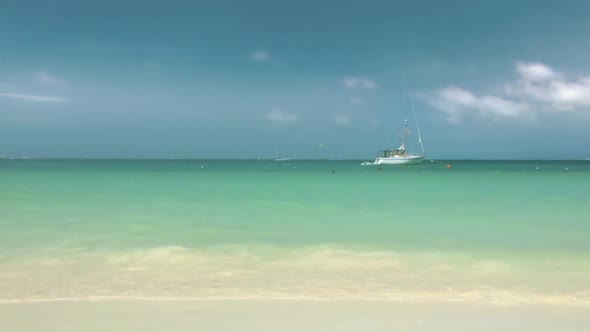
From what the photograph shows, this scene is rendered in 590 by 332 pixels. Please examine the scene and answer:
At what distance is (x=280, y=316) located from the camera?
5879 millimetres

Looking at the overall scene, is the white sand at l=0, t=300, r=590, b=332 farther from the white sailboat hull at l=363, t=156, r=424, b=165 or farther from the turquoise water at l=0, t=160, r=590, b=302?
the white sailboat hull at l=363, t=156, r=424, b=165

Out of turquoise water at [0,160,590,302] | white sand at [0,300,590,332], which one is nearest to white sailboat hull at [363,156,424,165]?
turquoise water at [0,160,590,302]

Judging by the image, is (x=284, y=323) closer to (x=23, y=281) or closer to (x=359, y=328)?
(x=359, y=328)

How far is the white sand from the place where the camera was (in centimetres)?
547

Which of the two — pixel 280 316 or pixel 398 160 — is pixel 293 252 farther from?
pixel 398 160

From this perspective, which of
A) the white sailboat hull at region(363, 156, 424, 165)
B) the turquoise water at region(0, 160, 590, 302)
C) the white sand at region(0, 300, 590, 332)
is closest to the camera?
the white sand at region(0, 300, 590, 332)

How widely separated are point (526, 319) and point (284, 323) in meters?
2.97

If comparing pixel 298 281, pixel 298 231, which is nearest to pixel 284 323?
pixel 298 281

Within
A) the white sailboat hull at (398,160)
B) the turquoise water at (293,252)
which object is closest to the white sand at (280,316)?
the turquoise water at (293,252)

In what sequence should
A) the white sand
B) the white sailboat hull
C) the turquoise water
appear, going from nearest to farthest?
the white sand < the turquoise water < the white sailboat hull

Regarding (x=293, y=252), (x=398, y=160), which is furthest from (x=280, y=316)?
(x=398, y=160)

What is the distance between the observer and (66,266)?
885 centimetres

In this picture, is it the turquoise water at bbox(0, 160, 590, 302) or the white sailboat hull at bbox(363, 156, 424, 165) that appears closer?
the turquoise water at bbox(0, 160, 590, 302)

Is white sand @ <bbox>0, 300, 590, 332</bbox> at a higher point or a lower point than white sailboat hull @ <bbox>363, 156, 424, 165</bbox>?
lower
